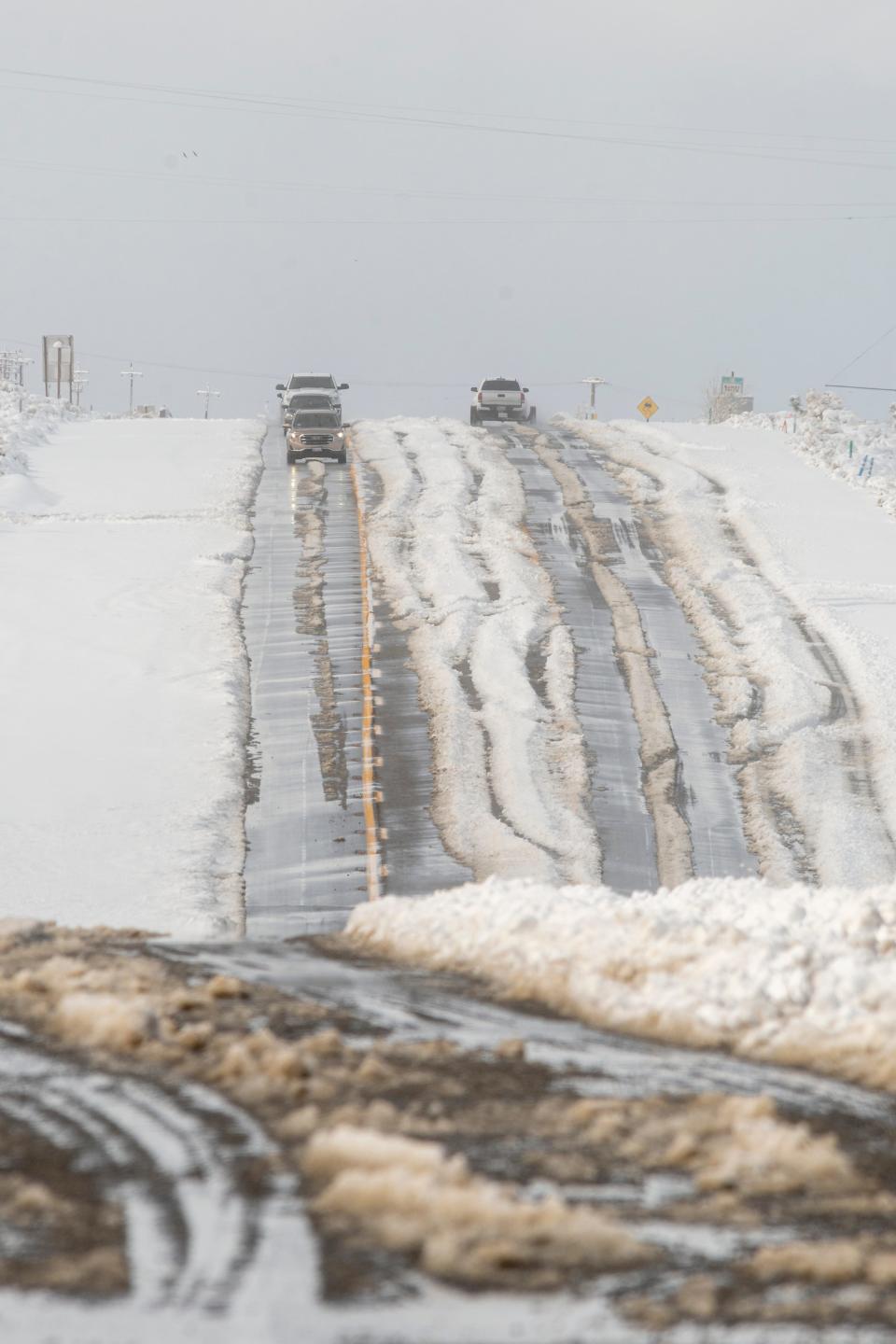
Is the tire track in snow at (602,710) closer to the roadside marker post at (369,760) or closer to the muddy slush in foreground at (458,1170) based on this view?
the roadside marker post at (369,760)

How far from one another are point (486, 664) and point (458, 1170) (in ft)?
64.7

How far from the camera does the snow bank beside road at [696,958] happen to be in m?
8.00

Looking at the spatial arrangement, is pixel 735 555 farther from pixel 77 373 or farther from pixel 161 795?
pixel 77 373

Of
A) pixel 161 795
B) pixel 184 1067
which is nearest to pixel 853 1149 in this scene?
pixel 184 1067

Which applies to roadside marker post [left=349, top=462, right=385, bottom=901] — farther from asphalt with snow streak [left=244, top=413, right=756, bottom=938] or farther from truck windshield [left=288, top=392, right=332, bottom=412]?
truck windshield [left=288, top=392, right=332, bottom=412]

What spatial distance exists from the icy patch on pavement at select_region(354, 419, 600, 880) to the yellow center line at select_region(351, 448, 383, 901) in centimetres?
54

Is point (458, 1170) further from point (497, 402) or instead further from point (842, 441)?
point (497, 402)

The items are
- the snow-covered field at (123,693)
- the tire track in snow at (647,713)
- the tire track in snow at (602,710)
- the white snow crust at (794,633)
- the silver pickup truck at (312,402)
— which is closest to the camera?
the snow-covered field at (123,693)

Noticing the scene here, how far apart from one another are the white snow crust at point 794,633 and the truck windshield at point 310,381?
34.3 feet

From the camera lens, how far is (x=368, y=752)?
21.8 m

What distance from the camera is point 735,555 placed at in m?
33.1

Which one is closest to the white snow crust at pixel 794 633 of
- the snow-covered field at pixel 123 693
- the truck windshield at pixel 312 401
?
the snow-covered field at pixel 123 693

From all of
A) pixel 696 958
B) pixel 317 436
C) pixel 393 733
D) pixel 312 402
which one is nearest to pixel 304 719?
pixel 393 733

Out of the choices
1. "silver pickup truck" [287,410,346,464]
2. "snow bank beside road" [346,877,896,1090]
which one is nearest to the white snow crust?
"silver pickup truck" [287,410,346,464]
